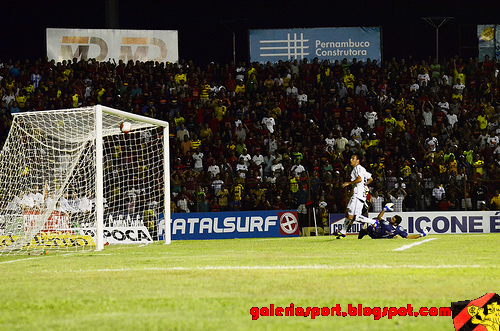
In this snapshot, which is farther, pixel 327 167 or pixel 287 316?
pixel 327 167

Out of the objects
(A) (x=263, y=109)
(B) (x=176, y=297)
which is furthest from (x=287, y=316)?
(A) (x=263, y=109)

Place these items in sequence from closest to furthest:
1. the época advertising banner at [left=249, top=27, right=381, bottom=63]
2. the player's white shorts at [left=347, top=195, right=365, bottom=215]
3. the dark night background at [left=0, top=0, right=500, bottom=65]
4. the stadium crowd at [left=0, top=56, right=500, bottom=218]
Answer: the player's white shorts at [left=347, top=195, right=365, bottom=215], the stadium crowd at [left=0, top=56, right=500, bottom=218], the época advertising banner at [left=249, top=27, right=381, bottom=63], the dark night background at [left=0, top=0, right=500, bottom=65]

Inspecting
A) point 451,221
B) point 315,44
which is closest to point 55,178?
point 451,221

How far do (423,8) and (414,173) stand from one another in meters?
16.0

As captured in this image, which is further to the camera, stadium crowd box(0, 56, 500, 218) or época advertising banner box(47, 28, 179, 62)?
época advertising banner box(47, 28, 179, 62)

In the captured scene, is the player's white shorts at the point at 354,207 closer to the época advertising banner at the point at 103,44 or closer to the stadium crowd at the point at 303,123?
the stadium crowd at the point at 303,123

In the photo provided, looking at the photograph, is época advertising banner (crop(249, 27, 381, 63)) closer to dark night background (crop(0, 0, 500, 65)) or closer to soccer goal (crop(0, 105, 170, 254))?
dark night background (crop(0, 0, 500, 65))

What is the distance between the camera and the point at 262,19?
3719 cm

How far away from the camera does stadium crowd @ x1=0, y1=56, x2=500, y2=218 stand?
23906 millimetres

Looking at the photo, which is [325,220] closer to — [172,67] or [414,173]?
[414,173]

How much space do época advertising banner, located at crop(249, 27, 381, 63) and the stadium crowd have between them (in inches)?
79.6

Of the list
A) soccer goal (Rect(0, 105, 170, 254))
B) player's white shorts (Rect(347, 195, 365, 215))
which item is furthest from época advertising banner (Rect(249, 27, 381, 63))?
player's white shorts (Rect(347, 195, 365, 215))

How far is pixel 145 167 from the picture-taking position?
20.7 metres

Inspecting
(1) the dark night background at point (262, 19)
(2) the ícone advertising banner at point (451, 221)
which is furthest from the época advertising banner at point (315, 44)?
(2) the ícone advertising banner at point (451, 221)
